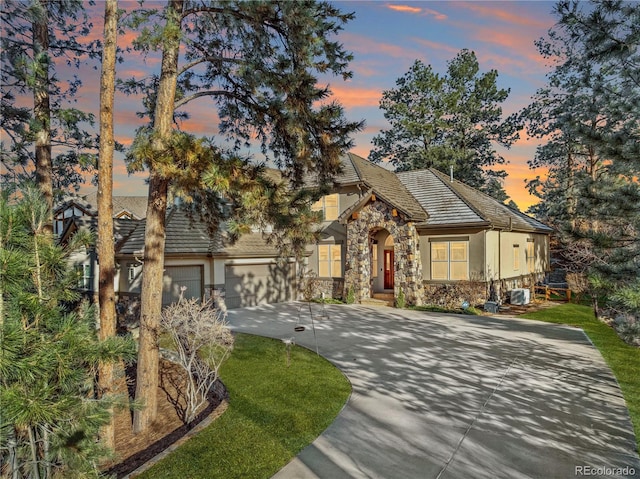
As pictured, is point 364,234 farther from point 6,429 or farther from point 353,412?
point 6,429

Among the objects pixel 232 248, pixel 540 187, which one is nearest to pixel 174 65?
pixel 232 248

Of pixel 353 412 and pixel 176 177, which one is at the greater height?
pixel 176 177

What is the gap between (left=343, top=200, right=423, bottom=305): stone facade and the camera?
17.8 metres

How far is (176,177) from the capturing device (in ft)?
21.0

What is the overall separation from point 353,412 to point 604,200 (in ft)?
18.2

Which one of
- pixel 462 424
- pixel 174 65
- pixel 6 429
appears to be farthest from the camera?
pixel 174 65

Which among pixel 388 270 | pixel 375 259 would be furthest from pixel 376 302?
→ pixel 388 270

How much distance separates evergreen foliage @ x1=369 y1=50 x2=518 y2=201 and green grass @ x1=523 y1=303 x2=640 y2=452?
19.0 meters

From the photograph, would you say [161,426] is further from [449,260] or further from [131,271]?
[449,260]

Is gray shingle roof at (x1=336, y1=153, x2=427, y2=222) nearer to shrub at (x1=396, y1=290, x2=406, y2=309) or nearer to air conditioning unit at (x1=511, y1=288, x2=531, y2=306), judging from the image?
shrub at (x1=396, y1=290, x2=406, y2=309)

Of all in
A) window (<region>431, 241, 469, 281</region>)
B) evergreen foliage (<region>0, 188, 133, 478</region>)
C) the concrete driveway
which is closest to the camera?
evergreen foliage (<region>0, 188, 133, 478</region>)

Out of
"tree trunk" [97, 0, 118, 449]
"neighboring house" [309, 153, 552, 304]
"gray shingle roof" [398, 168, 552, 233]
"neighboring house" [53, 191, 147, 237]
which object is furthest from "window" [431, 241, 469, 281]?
"tree trunk" [97, 0, 118, 449]

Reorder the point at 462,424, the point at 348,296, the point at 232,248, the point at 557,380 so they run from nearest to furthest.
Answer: the point at 462,424 → the point at 557,380 → the point at 232,248 → the point at 348,296

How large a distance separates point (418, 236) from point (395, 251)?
144 cm
